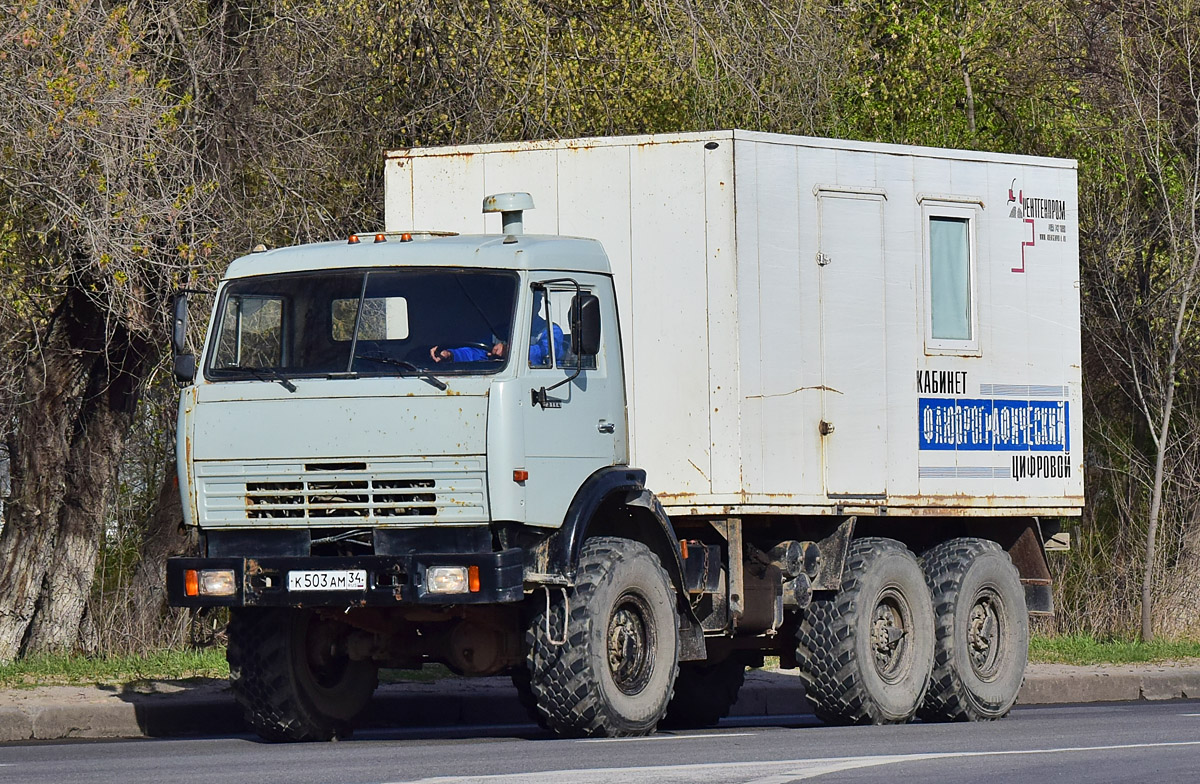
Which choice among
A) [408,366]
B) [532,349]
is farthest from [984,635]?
[408,366]

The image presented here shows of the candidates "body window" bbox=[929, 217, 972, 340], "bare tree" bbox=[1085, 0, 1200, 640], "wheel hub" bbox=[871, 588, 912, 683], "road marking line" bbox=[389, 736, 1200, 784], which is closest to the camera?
"road marking line" bbox=[389, 736, 1200, 784]

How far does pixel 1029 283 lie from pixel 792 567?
119 inches

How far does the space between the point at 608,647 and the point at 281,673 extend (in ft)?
6.27

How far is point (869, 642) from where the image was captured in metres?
12.9

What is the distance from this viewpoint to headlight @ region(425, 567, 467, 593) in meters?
10.3

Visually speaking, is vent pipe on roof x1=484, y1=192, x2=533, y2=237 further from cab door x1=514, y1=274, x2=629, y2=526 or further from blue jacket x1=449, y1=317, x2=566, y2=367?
blue jacket x1=449, y1=317, x2=566, y2=367

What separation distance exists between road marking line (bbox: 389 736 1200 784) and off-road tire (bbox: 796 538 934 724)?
2932mm

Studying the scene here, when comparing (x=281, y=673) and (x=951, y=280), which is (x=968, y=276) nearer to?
(x=951, y=280)

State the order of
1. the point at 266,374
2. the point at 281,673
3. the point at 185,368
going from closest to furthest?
the point at 266,374
the point at 185,368
the point at 281,673

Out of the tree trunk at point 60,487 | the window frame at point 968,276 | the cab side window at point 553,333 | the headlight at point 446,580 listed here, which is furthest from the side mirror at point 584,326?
the tree trunk at point 60,487

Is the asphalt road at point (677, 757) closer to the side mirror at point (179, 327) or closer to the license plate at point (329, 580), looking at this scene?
the license plate at point (329, 580)

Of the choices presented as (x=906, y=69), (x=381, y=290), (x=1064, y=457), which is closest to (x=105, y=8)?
(x=381, y=290)

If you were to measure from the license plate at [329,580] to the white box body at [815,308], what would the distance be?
2.27 m

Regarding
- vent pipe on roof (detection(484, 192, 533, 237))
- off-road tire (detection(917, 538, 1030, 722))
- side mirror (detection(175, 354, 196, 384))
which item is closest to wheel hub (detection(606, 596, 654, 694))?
vent pipe on roof (detection(484, 192, 533, 237))
